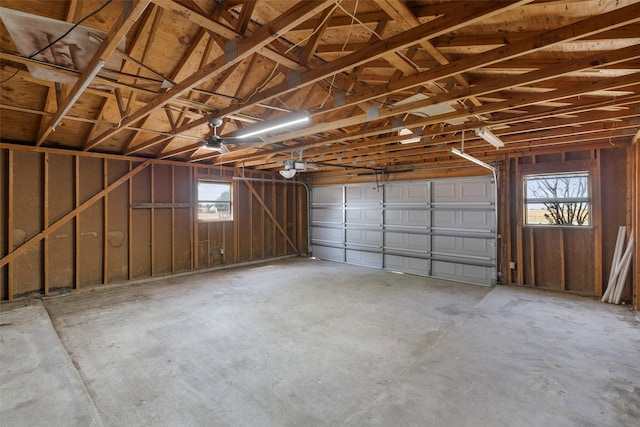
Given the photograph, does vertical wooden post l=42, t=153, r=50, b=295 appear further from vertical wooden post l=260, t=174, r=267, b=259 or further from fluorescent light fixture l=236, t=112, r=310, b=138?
vertical wooden post l=260, t=174, r=267, b=259

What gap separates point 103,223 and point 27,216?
1.10m

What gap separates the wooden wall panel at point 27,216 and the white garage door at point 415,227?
21.6 ft

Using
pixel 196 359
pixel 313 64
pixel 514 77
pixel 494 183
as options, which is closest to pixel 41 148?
pixel 196 359

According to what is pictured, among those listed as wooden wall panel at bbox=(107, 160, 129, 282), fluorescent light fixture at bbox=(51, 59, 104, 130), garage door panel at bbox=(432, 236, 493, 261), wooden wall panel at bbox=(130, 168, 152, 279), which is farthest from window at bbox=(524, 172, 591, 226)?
wooden wall panel at bbox=(107, 160, 129, 282)

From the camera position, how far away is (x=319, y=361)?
298 cm

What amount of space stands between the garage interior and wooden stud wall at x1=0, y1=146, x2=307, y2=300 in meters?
0.04

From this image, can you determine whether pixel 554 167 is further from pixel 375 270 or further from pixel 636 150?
pixel 375 270

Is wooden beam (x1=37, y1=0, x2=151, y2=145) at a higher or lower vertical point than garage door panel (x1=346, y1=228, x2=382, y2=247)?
higher

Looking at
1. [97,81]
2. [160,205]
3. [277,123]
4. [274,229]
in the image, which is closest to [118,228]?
[160,205]

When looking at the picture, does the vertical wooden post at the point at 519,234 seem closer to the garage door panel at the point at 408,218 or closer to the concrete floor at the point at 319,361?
the concrete floor at the point at 319,361

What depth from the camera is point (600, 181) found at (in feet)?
16.5

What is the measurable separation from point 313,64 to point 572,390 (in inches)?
153

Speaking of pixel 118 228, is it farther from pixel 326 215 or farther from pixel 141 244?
pixel 326 215

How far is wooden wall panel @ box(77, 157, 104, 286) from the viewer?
562cm
